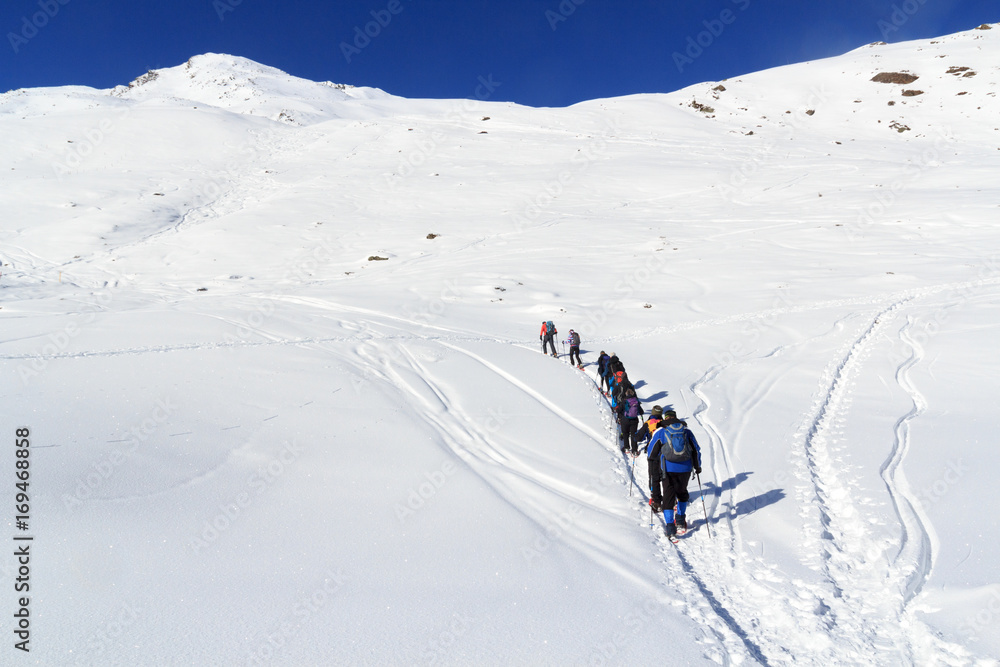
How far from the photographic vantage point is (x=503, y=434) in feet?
31.2

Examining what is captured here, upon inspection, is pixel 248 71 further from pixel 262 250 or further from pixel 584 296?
pixel 584 296

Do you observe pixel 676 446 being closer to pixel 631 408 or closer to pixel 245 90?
pixel 631 408

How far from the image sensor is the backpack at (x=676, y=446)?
22.1ft

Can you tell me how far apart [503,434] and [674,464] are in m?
3.54

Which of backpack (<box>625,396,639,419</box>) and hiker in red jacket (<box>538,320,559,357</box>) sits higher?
hiker in red jacket (<box>538,320,559,357</box>)

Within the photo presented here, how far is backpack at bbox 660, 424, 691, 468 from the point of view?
673cm

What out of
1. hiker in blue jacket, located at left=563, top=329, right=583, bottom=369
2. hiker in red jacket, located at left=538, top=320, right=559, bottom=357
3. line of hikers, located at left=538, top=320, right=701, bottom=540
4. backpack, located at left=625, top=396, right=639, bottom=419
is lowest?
line of hikers, located at left=538, top=320, right=701, bottom=540

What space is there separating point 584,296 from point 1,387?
64.6ft

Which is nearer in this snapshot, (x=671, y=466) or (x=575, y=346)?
(x=671, y=466)

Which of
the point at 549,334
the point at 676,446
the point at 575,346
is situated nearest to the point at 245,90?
the point at 549,334

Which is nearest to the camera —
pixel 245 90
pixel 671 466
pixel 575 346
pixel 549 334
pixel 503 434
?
pixel 671 466

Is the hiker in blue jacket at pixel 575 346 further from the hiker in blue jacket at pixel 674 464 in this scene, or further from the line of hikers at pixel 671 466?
the hiker in blue jacket at pixel 674 464

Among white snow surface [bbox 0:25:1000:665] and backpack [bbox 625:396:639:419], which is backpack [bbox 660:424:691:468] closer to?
white snow surface [bbox 0:25:1000:665]

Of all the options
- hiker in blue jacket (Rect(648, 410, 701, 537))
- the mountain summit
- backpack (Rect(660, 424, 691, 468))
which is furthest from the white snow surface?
the mountain summit
